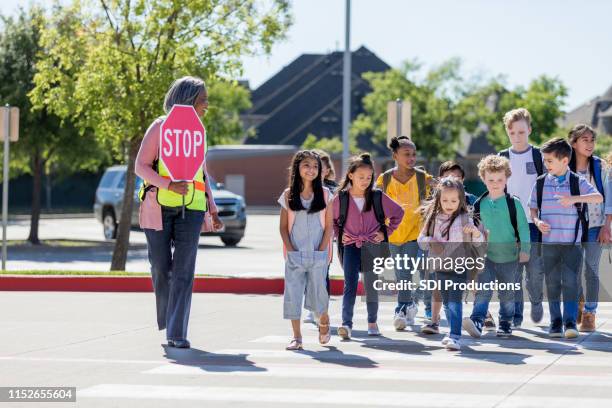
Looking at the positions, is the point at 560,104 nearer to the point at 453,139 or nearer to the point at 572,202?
the point at 453,139

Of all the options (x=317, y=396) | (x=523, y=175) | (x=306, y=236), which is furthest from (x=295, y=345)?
(x=523, y=175)

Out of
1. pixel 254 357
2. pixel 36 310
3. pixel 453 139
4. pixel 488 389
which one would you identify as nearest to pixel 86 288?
A: pixel 36 310

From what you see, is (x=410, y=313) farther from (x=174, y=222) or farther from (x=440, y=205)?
(x=174, y=222)

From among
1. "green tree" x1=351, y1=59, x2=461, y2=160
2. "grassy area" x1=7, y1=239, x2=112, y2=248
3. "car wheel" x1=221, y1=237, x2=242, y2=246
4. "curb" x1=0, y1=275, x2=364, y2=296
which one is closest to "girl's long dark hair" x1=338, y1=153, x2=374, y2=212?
"curb" x1=0, y1=275, x2=364, y2=296

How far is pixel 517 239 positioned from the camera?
9.97 m

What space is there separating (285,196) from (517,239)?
200 centimetres

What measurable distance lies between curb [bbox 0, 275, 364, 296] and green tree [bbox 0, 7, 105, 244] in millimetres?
13936

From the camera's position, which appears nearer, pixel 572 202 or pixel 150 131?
pixel 150 131

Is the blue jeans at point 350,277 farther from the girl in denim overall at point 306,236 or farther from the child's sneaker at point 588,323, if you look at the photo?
the child's sneaker at point 588,323

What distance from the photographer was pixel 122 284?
15.2 meters

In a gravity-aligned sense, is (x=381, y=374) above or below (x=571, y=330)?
below

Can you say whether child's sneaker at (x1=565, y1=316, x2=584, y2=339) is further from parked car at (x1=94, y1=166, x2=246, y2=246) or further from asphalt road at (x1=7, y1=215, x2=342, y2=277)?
parked car at (x1=94, y1=166, x2=246, y2=246)

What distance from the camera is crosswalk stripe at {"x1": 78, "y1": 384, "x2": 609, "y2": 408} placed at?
6785 mm

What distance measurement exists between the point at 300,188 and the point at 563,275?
2433 millimetres
